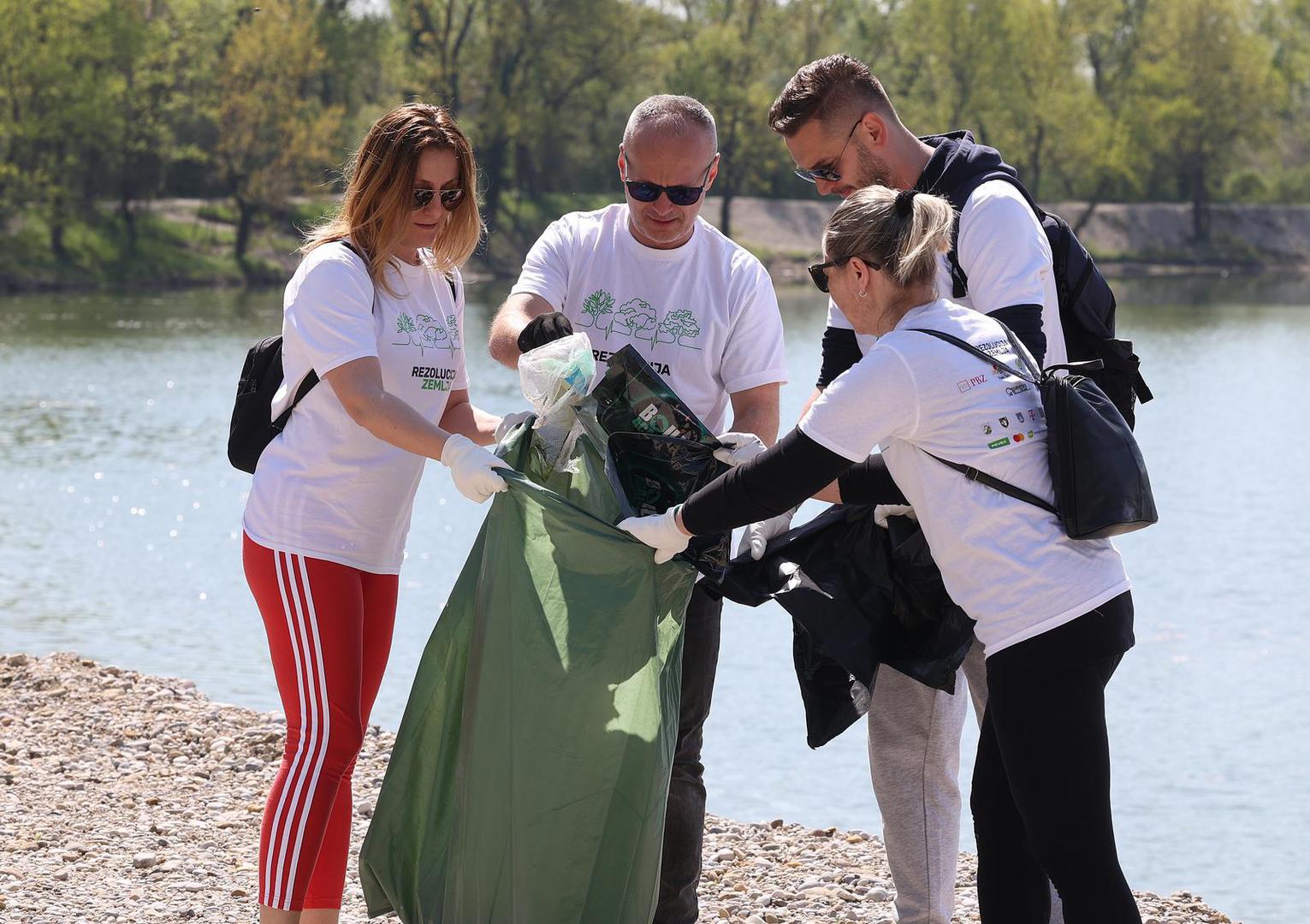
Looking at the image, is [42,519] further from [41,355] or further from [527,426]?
[41,355]

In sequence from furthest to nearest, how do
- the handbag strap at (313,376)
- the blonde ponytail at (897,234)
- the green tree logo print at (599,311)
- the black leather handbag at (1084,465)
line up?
the green tree logo print at (599,311), the handbag strap at (313,376), the blonde ponytail at (897,234), the black leather handbag at (1084,465)

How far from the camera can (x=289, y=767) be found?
10.2ft

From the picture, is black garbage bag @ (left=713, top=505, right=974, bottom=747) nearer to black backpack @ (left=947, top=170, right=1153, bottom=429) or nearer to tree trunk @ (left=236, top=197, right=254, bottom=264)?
black backpack @ (left=947, top=170, right=1153, bottom=429)

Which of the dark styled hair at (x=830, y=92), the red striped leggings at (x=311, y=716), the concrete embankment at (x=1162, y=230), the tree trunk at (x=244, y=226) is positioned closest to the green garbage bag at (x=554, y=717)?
the red striped leggings at (x=311, y=716)

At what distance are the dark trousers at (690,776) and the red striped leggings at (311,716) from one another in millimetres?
749

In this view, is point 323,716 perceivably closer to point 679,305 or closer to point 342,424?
point 342,424

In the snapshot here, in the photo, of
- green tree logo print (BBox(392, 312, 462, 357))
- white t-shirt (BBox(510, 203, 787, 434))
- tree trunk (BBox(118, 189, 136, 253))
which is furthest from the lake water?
tree trunk (BBox(118, 189, 136, 253))

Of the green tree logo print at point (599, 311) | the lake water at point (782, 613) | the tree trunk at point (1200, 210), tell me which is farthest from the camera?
the tree trunk at point (1200, 210)

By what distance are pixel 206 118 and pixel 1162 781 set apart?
4380cm

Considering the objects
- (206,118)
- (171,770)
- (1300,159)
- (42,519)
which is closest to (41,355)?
(42,519)

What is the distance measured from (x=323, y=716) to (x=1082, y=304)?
1.83 meters

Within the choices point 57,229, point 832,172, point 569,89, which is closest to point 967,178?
point 832,172

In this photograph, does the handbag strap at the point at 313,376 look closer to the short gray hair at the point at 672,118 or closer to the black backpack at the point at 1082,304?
the short gray hair at the point at 672,118

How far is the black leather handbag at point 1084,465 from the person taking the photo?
2623mm
